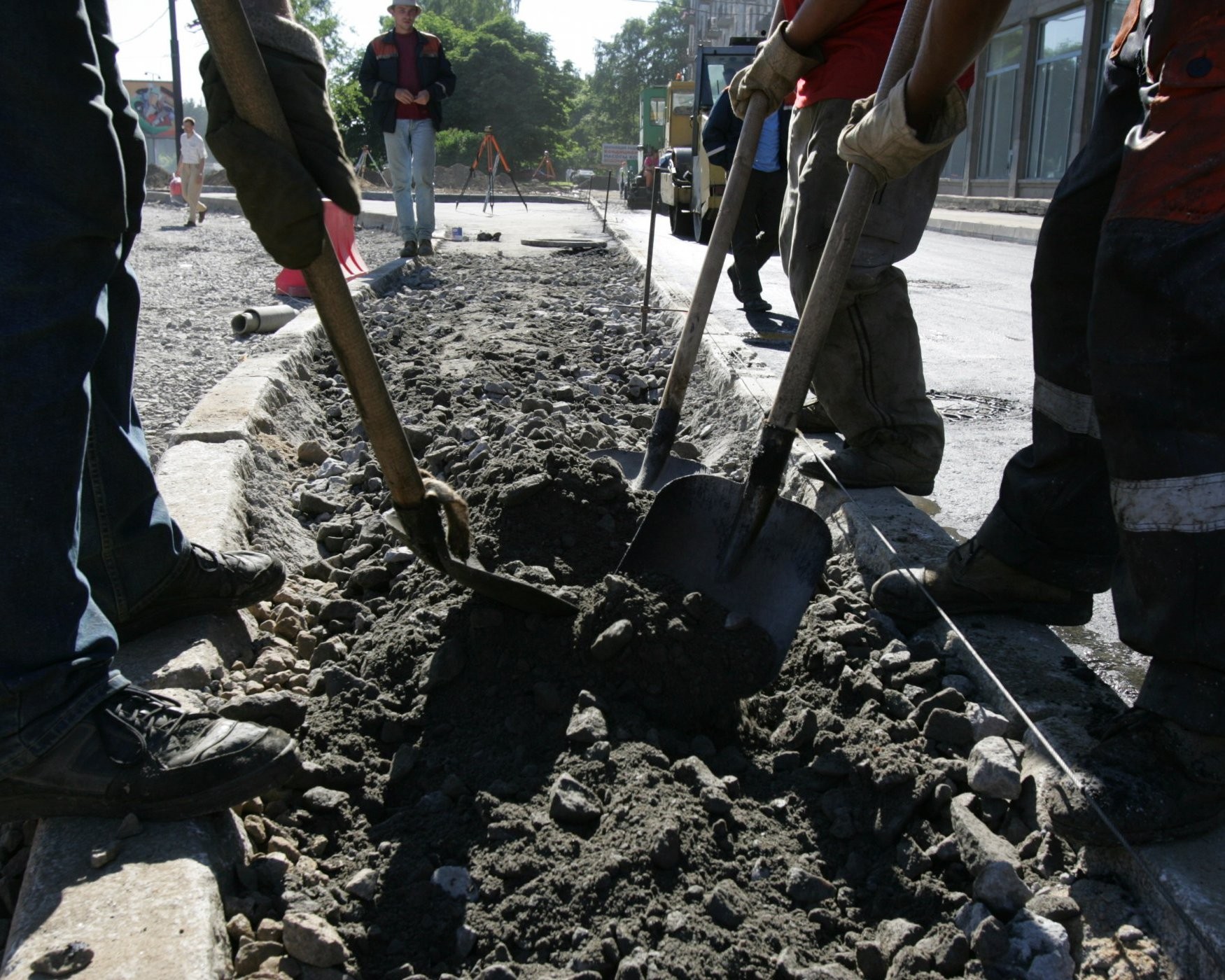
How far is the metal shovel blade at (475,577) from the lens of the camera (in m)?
2.00

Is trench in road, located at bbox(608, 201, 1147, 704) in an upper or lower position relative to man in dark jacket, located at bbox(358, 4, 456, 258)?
lower

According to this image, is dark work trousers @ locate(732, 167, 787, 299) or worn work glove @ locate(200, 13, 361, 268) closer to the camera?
worn work glove @ locate(200, 13, 361, 268)

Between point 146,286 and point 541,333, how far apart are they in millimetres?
4454

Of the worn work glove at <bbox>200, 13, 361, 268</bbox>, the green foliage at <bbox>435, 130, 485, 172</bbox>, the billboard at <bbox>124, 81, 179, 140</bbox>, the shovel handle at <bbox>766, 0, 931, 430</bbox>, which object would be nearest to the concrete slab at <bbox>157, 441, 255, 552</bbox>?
the worn work glove at <bbox>200, 13, 361, 268</bbox>

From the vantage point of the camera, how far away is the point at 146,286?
8.49 metres

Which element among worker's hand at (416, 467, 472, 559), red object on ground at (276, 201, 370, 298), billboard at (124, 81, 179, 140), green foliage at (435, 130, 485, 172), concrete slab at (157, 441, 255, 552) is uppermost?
billboard at (124, 81, 179, 140)

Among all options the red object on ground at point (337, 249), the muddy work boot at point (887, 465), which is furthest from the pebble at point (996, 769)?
the red object on ground at point (337, 249)

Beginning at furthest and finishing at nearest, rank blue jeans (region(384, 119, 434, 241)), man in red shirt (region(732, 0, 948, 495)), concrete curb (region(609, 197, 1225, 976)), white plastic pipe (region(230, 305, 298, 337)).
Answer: blue jeans (region(384, 119, 434, 241))
white plastic pipe (region(230, 305, 298, 337))
man in red shirt (region(732, 0, 948, 495))
concrete curb (region(609, 197, 1225, 976))

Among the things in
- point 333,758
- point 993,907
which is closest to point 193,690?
point 333,758

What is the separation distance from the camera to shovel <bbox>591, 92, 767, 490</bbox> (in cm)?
308

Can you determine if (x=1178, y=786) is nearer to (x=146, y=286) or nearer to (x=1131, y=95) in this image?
(x=1131, y=95)

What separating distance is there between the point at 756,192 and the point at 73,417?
5.91m

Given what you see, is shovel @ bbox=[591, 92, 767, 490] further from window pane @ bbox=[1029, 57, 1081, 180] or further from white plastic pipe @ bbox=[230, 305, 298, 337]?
window pane @ bbox=[1029, 57, 1081, 180]

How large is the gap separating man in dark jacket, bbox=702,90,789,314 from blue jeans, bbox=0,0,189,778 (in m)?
5.32
